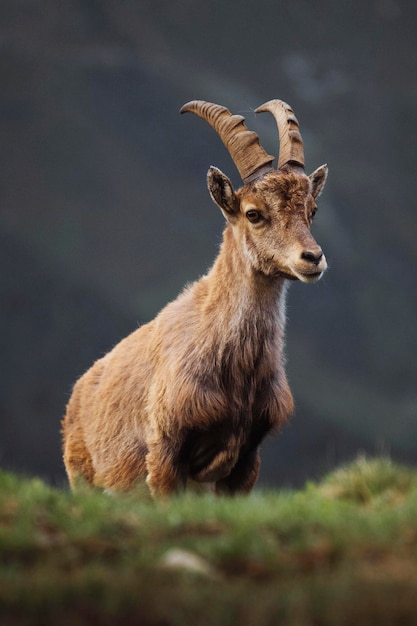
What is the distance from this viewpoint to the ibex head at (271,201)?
9523 millimetres

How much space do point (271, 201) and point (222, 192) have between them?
622 millimetres

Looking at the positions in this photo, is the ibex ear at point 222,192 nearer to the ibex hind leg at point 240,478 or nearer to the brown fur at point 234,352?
the brown fur at point 234,352

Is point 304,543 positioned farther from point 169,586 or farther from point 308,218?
point 308,218

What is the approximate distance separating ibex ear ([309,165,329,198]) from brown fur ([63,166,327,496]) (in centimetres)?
41

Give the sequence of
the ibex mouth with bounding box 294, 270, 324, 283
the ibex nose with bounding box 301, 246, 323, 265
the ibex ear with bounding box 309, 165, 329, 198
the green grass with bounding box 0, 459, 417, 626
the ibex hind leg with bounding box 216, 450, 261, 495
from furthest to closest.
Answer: the ibex ear with bounding box 309, 165, 329, 198 < the ibex hind leg with bounding box 216, 450, 261, 495 < the ibex mouth with bounding box 294, 270, 324, 283 < the ibex nose with bounding box 301, 246, 323, 265 < the green grass with bounding box 0, 459, 417, 626

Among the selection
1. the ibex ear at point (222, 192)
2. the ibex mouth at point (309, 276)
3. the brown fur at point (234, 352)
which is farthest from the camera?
the ibex ear at point (222, 192)

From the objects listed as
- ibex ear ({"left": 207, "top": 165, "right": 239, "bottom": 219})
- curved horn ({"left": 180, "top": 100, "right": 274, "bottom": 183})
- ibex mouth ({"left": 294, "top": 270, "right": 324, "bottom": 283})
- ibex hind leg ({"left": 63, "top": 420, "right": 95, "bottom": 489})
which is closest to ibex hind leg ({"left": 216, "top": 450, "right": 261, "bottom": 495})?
ibex mouth ({"left": 294, "top": 270, "right": 324, "bottom": 283})

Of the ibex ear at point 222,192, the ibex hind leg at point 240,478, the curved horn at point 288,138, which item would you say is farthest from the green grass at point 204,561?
the curved horn at point 288,138

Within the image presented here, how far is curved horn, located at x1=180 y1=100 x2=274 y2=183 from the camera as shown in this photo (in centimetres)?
1024

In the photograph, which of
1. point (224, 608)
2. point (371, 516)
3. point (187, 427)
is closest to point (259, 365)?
point (187, 427)

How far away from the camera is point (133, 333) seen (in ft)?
40.6

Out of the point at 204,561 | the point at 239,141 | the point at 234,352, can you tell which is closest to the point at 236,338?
the point at 234,352

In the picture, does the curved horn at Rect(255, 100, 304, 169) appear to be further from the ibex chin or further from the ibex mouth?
the ibex mouth

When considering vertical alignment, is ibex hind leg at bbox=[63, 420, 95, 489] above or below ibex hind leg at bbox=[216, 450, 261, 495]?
above
